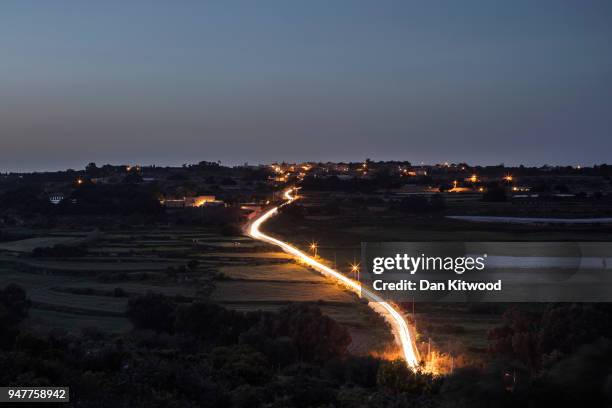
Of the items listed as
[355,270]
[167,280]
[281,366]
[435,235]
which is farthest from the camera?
[435,235]

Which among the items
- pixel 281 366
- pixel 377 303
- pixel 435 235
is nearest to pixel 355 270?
pixel 377 303

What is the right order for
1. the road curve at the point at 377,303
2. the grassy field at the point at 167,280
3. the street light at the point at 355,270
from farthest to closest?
the street light at the point at 355,270 → the grassy field at the point at 167,280 → the road curve at the point at 377,303

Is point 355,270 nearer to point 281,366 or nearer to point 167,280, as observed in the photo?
point 167,280

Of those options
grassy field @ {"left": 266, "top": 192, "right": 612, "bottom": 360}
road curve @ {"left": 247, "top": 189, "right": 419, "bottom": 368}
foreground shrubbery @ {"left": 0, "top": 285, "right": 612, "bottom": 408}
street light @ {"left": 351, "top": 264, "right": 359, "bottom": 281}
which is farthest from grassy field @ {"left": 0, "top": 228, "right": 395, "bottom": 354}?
foreground shrubbery @ {"left": 0, "top": 285, "right": 612, "bottom": 408}

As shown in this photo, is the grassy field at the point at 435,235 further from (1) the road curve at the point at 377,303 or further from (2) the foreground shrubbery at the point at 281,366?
(2) the foreground shrubbery at the point at 281,366

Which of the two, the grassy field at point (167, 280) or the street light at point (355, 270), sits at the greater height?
the street light at point (355, 270)

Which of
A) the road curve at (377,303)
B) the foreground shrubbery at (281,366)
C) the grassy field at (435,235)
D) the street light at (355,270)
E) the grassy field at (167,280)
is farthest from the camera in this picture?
the street light at (355,270)

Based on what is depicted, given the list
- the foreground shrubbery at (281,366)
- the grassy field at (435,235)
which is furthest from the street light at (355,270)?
the foreground shrubbery at (281,366)

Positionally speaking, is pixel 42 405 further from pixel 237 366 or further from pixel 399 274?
pixel 399 274

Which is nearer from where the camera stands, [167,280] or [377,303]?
[377,303]

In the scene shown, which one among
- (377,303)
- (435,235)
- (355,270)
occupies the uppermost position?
(435,235)

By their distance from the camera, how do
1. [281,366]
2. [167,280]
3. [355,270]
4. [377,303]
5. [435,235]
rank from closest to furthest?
1. [281,366]
2. [377,303]
3. [167,280]
4. [355,270]
5. [435,235]

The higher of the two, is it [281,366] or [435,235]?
[435,235]
